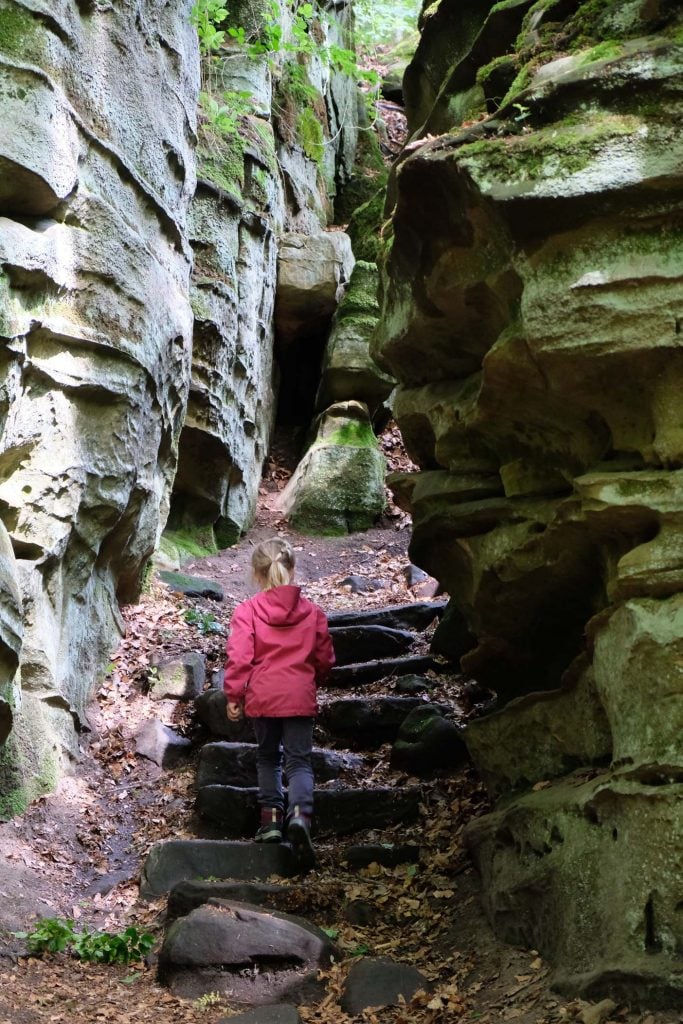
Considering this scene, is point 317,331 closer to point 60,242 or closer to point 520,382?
point 60,242

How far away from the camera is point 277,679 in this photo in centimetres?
657

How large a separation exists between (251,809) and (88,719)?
205cm

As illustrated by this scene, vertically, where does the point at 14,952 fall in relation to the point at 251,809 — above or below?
below

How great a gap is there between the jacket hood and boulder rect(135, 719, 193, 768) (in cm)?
197

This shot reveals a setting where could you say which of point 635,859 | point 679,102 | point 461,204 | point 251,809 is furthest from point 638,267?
point 251,809

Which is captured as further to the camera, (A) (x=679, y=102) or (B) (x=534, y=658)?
(B) (x=534, y=658)

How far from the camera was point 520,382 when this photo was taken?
5.20 m

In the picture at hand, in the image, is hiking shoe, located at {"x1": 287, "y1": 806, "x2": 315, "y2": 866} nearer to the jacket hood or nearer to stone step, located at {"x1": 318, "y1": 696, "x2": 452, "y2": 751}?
the jacket hood

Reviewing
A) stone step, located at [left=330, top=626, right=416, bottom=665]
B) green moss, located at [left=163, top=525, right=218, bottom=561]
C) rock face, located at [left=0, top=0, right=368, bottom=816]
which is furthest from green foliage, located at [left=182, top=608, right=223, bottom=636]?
green moss, located at [left=163, top=525, right=218, bottom=561]

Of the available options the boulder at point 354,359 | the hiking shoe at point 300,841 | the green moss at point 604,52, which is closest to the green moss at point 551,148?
the green moss at point 604,52

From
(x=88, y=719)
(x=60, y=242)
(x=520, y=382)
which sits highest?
(x=60, y=242)

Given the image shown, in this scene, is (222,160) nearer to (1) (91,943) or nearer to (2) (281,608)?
(2) (281,608)

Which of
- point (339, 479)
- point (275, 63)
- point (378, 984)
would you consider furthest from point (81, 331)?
point (275, 63)

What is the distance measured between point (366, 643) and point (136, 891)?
11.9 ft
